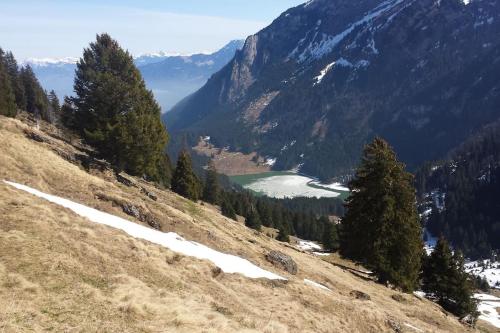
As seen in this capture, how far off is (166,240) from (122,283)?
882cm

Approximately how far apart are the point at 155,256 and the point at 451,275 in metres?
43.8

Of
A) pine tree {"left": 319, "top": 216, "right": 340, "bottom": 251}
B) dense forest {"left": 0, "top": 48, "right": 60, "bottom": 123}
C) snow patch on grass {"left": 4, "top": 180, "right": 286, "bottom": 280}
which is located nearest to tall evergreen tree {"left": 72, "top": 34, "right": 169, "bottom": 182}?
snow patch on grass {"left": 4, "top": 180, "right": 286, "bottom": 280}

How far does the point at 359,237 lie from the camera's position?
143ft

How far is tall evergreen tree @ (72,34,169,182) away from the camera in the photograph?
45562 millimetres

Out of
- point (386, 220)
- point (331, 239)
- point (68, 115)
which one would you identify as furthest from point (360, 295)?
point (331, 239)

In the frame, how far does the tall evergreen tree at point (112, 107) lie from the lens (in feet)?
149

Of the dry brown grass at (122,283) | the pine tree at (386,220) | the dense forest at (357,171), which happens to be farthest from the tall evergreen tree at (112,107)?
the pine tree at (386,220)

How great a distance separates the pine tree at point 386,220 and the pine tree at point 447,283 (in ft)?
44.2

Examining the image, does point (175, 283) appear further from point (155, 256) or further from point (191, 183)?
point (191, 183)

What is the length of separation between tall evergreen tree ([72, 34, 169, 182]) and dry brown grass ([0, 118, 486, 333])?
35.9ft

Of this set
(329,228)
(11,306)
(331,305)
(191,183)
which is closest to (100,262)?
(11,306)

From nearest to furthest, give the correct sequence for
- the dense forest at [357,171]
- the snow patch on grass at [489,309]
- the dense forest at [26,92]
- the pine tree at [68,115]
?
1. the dense forest at [357,171]
2. the pine tree at [68,115]
3. the snow patch on grass at [489,309]
4. the dense forest at [26,92]

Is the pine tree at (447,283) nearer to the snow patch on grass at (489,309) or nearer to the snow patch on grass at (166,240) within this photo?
the snow patch on grass at (166,240)

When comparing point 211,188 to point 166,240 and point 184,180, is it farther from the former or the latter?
point 166,240
